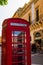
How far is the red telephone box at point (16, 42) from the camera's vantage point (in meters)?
8.81

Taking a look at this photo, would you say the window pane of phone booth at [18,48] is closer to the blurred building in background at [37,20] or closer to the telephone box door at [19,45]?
the telephone box door at [19,45]

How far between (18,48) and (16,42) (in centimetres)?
22

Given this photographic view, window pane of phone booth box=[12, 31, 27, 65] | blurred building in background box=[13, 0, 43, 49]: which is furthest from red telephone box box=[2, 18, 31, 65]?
blurred building in background box=[13, 0, 43, 49]

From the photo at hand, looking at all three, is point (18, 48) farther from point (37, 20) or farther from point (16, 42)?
point (37, 20)

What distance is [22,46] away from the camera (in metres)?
8.98

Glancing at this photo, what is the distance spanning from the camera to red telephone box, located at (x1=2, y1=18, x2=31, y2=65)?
8.81 meters

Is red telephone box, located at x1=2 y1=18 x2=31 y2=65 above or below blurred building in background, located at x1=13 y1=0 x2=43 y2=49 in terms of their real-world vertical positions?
below

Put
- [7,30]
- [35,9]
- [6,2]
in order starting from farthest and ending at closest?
1. [35,9]
2. [6,2]
3. [7,30]

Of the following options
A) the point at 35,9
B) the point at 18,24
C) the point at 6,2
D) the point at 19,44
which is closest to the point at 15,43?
the point at 19,44

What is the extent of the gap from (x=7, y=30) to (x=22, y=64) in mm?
1334

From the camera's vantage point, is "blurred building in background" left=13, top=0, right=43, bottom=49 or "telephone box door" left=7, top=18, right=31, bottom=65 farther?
"blurred building in background" left=13, top=0, right=43, bottom=49

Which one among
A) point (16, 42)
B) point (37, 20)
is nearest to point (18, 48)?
point (16, 42)

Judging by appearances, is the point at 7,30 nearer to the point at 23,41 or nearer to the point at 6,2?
the point at 23,41

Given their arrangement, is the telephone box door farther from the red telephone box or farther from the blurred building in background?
the blurred building in background
